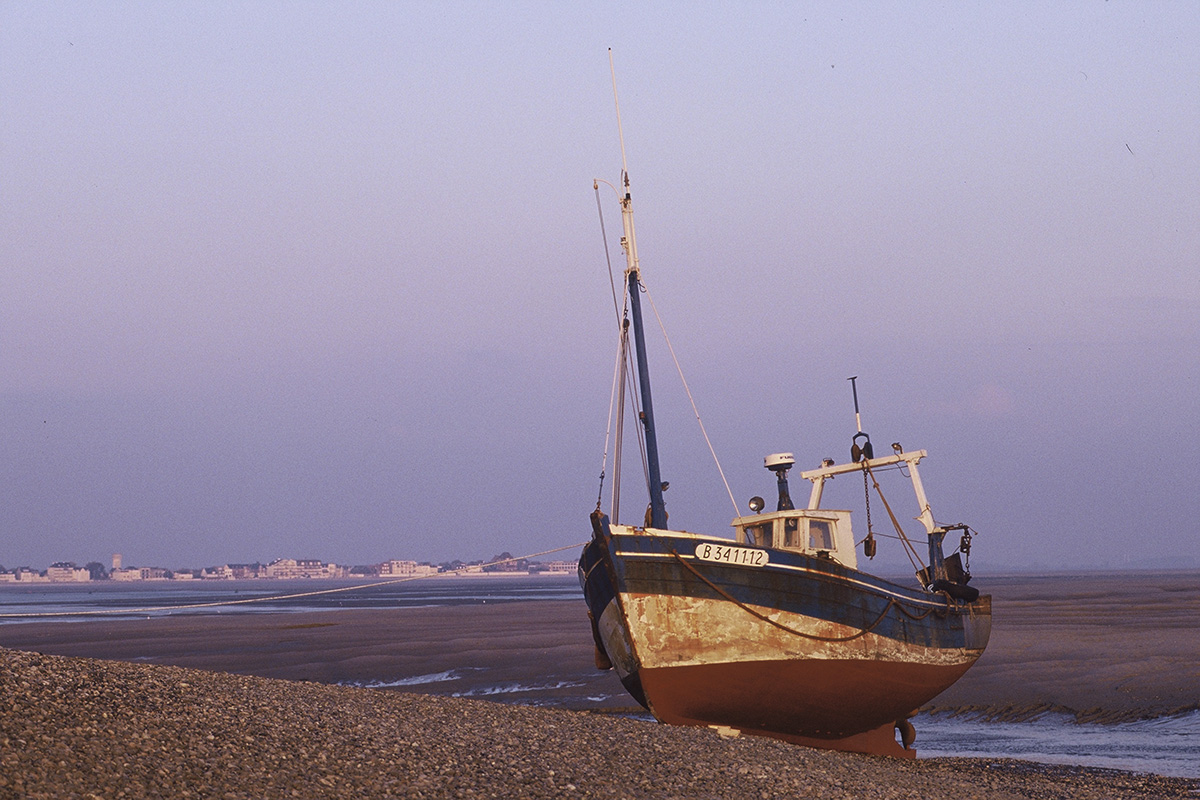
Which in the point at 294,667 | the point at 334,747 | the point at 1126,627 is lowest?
the point at 1126,627

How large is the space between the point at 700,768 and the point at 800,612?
629 cm

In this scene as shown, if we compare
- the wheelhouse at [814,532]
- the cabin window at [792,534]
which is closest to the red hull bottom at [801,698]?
the wheelhouse at [814,532]

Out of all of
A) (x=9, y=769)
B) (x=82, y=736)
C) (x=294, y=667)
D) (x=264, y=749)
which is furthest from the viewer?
(x=294, y=667)

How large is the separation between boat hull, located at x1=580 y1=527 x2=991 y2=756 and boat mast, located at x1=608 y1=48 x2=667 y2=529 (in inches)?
63.1

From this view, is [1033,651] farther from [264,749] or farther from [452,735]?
[264,749]

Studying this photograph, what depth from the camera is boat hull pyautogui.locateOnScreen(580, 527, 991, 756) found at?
1867 centimetres

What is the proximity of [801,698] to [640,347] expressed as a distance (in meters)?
7.31

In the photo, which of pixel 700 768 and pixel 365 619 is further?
pixel 365 619

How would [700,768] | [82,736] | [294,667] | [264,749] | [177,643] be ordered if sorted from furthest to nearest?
[177,643] → [294,667] → [700,768] → [264,749] → [82,736]

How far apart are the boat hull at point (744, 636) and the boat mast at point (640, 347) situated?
5.26ft

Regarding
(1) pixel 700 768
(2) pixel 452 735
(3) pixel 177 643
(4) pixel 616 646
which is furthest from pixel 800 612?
(3) pixel 177 643

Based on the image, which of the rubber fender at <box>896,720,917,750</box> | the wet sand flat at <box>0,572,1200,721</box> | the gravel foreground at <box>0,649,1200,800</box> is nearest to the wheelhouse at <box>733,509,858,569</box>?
the rubber fender at <box>896,720,917,750</box>

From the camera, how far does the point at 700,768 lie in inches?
533

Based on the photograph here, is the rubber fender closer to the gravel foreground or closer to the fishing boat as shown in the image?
the fishing boat
